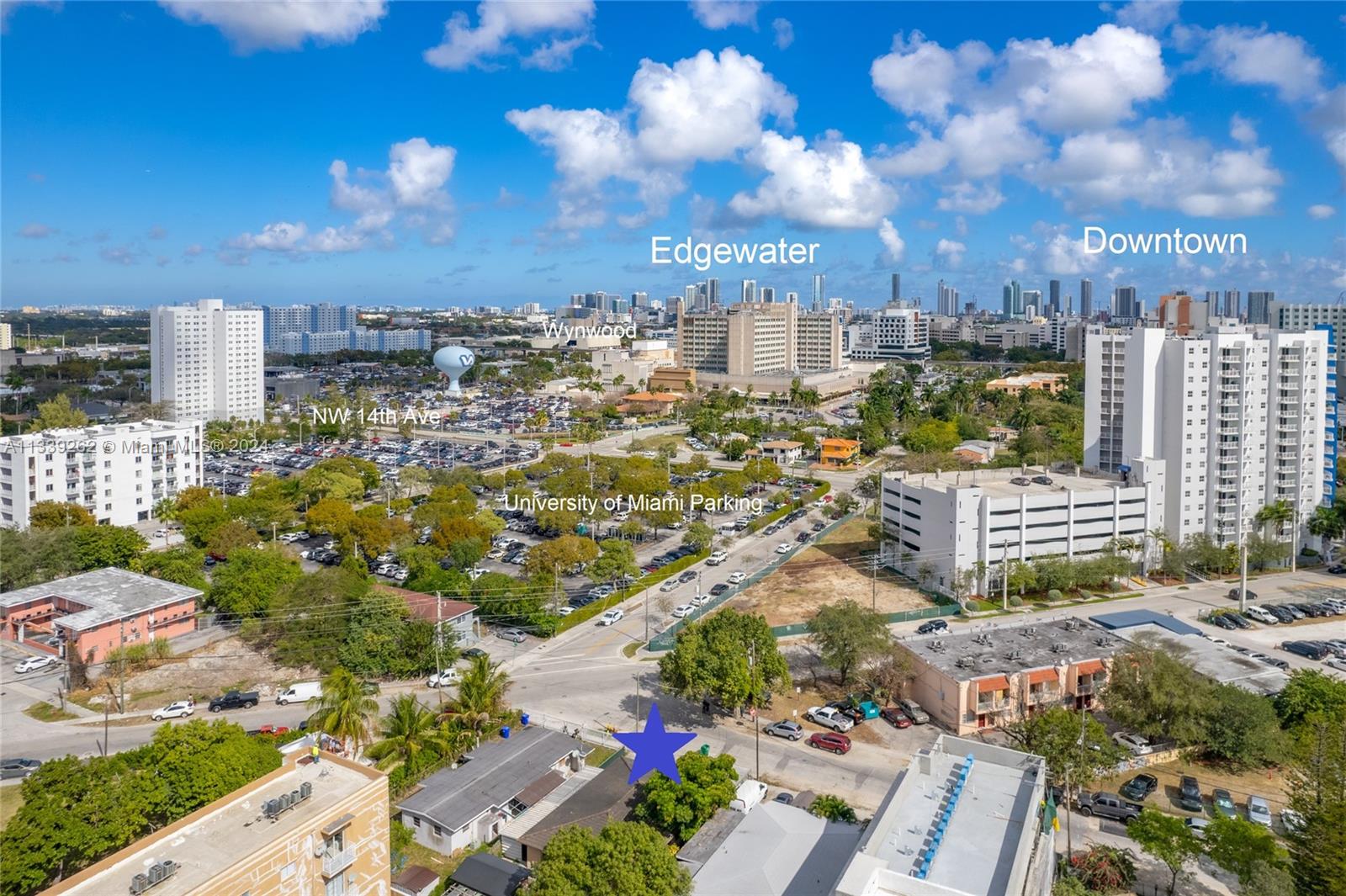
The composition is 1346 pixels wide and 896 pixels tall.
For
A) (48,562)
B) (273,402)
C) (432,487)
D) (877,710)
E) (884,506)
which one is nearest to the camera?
(877,710)

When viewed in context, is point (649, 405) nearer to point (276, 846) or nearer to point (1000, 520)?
point (1000, 520)

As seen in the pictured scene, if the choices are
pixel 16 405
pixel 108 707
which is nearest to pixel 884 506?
pixel 108 707

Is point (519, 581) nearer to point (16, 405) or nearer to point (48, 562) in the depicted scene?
point (48, 562)

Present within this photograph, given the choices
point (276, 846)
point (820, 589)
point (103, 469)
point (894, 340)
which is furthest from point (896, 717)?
point (894, 340)

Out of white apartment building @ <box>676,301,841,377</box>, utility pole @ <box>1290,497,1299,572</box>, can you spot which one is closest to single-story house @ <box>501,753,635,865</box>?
utility pole @ <box>1290,497,1299,572</box>

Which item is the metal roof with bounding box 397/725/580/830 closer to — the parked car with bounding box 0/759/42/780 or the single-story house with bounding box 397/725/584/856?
the single-story house with bounding box 397/725/584/856

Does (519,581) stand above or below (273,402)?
below
